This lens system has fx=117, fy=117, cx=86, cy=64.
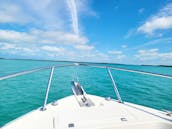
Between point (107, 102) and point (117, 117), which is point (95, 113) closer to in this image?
point (117, 117)

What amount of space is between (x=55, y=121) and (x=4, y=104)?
195 inches

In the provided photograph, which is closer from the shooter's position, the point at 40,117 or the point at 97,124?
the point at 97,124

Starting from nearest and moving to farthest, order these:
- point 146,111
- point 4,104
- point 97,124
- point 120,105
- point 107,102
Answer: point 97,124, point 146,111, point 120,105, point 107,102, point 4,104

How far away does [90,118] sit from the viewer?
6.02ft

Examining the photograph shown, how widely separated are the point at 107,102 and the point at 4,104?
5094 mm

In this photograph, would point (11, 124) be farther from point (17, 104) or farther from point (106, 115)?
point (17, 104)

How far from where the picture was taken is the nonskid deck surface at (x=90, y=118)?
1.60 m

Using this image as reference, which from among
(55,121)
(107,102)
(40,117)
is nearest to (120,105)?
(107,102)

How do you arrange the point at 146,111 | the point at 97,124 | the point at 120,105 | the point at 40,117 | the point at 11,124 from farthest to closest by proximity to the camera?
1. the point at 120,105
2. the point at 146,111
3. the point at 40,117
4. the point at 97,124
5. the point at 11,124

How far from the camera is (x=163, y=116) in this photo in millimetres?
1898

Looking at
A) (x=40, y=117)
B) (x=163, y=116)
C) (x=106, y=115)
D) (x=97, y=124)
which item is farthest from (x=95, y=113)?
(x=163, y=116)

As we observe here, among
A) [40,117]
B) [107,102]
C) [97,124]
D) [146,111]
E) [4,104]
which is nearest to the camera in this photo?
[97,124]

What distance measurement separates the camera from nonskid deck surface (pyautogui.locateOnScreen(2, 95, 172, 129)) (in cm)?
160

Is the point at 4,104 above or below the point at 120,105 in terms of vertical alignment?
below
